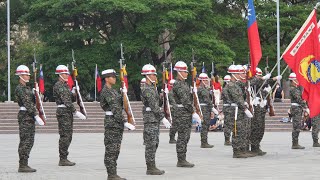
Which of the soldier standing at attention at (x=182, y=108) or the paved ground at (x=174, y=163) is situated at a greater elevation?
the soldier standing at attention at (x=182, y=108)

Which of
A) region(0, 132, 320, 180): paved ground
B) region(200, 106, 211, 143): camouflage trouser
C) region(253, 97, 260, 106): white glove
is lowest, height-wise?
region(0, 132, 320, 180): paved ground

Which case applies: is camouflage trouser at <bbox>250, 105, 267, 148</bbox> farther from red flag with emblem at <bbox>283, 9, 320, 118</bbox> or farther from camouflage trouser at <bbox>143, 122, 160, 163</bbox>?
camouflage trouser at <bbox>143, 122, 160, 163</bbox>

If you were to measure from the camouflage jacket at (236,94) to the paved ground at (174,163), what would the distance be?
4.19 ft

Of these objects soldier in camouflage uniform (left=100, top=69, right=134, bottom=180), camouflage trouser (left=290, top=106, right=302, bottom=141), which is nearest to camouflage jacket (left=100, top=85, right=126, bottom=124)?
soldier in camouflage uniform (left=100, top=69, right=134, bottom=180)

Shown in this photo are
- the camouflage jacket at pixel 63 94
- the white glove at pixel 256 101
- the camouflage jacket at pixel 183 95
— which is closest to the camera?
the camouflage jacket at pixel 183 95

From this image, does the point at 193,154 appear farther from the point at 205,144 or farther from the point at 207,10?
the point at 207,10

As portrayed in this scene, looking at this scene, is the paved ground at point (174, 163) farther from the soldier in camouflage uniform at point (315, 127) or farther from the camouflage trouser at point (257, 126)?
the camouflage trouser at point (257, 126)

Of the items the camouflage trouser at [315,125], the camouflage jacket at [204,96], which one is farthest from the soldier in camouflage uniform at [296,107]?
the camouflage jacket at [204,96]

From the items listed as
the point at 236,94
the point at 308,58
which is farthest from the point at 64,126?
the point at 308,58

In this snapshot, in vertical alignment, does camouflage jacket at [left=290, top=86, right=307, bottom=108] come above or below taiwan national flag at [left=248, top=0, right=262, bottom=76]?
below

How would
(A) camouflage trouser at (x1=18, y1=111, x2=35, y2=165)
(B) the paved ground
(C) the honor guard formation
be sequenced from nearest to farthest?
(C) the honor guard formation, (B) the paved ground, (A) camouflage trouser at (x1=18, y1=111, x2=35, y2=165)

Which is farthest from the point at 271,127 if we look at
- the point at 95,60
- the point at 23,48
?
the point at 23,48

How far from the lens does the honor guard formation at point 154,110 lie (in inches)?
529

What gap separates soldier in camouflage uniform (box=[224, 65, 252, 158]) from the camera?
1744cm
